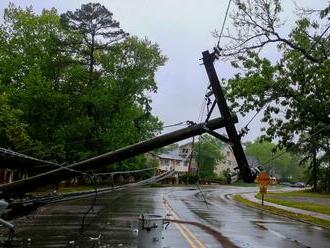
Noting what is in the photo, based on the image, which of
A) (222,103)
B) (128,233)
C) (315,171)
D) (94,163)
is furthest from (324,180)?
(94,163)

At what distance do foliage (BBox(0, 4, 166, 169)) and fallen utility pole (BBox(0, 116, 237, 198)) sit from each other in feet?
155

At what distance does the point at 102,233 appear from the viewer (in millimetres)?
17359

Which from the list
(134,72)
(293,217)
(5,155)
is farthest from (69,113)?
(5,155)

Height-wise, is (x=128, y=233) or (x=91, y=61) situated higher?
(x=91, y=61)

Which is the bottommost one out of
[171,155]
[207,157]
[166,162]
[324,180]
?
[324,180]

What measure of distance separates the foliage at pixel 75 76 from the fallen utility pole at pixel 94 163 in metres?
47.2

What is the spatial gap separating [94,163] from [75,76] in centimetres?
5334

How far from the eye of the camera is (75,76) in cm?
6144

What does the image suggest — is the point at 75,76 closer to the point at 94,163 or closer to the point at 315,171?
the point at 315,171

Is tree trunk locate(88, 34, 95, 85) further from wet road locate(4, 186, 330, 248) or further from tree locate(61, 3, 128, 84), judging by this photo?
wet road locate(4, 186, 330, 248)

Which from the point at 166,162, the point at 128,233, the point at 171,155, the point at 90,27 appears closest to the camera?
the point at 128,233

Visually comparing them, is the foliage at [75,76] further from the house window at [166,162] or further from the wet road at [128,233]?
the house window at [166,162]

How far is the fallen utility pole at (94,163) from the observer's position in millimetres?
8828

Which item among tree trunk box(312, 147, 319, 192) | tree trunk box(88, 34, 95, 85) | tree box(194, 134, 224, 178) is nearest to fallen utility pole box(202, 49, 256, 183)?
tree trunk box(88, 34, 95, 85)
